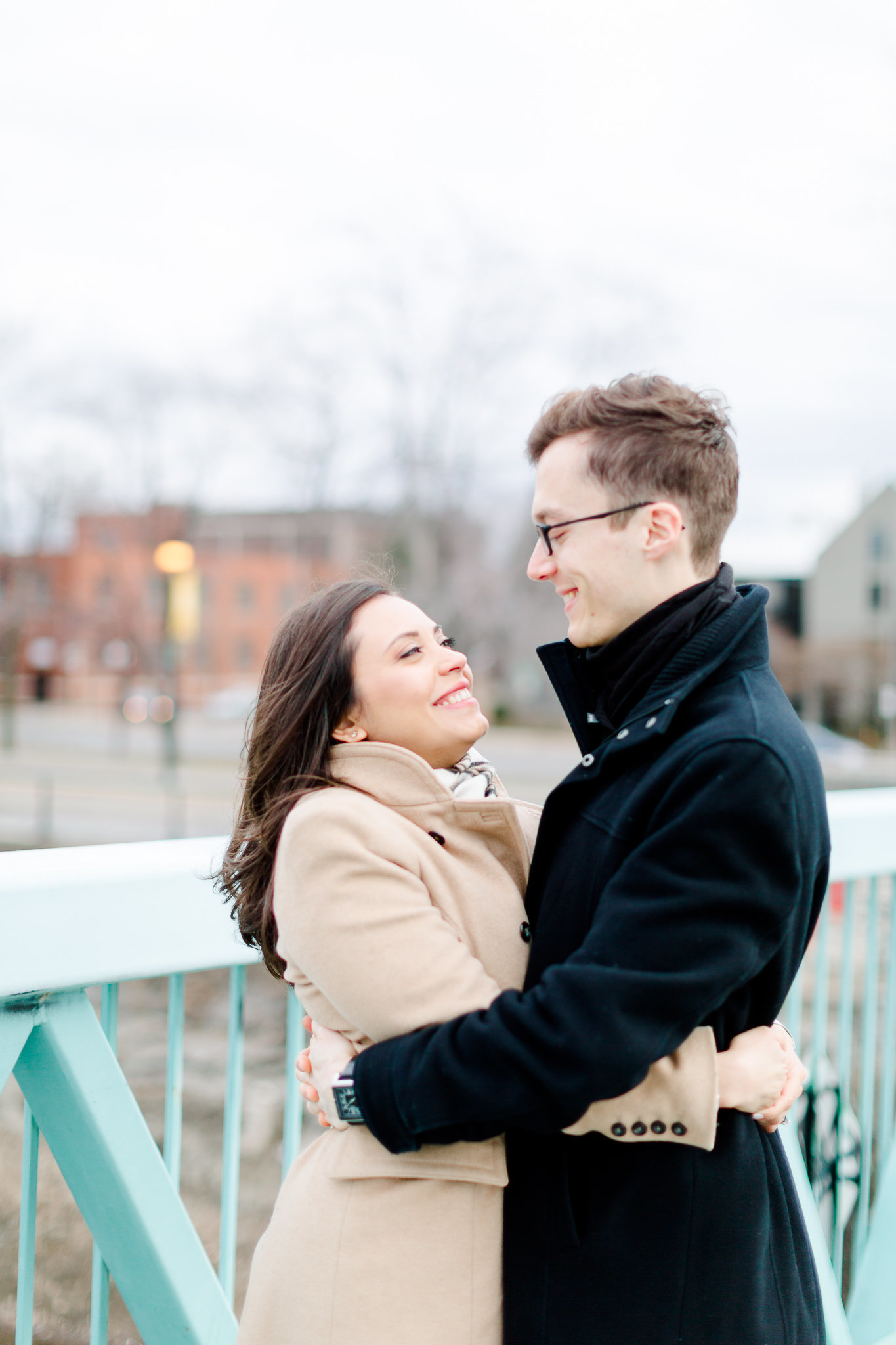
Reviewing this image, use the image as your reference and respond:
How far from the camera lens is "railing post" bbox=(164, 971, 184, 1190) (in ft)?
6.02

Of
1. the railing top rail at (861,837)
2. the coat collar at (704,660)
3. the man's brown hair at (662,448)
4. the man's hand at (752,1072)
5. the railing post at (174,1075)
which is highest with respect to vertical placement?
the man's brown hair at (662,448)

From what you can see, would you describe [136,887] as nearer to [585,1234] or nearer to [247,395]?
[585,1234]

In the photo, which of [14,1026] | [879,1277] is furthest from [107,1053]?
[879,1277]

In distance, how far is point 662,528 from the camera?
1602 mm

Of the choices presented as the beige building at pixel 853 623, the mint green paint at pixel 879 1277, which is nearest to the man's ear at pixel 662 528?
the mint green paint at pixel 879 1277

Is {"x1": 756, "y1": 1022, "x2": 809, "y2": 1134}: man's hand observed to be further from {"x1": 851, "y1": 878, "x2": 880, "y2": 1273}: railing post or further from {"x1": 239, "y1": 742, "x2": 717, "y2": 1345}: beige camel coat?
{"x1": 851, "y1": 878, "x2": 880, "y2": 1273}: railing post

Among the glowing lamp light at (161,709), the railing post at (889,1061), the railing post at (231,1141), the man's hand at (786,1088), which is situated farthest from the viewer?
the glowing lamp light at (161,709)

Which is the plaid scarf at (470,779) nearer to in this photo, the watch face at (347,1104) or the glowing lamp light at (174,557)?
the watch face at (347,1104)

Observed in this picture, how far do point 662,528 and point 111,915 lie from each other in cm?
103

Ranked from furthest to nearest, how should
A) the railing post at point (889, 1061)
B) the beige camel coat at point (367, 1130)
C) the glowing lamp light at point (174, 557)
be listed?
the glowing lamp light at point (174, 557), the railing post at point (889, 1061), the beige camel coat at point (367, 1130)

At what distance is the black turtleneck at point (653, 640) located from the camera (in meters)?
1.58

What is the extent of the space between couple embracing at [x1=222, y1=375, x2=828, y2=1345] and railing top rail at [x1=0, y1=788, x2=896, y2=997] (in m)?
0.15

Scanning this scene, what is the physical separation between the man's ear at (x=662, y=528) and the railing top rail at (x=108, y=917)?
904 mm

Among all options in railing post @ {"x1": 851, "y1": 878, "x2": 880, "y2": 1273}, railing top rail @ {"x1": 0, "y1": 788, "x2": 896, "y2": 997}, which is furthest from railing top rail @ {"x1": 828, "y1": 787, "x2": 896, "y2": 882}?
railing top rail @ {"x1": 0, "y1": 788, "x2": 896, "y2": 997}
